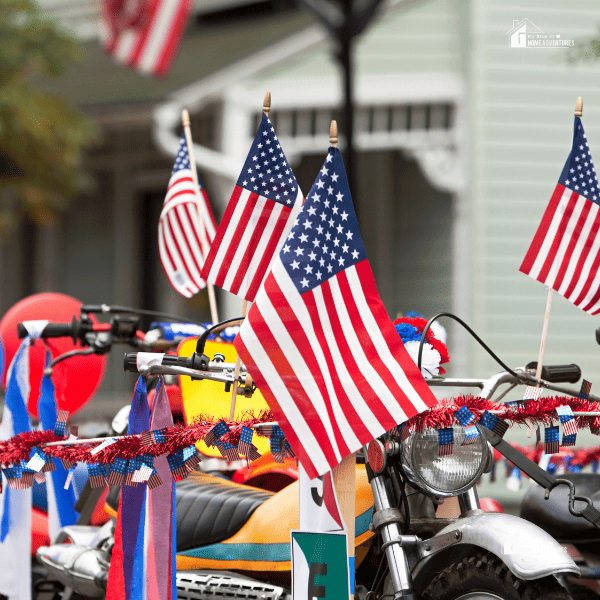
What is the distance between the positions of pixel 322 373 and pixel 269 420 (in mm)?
328

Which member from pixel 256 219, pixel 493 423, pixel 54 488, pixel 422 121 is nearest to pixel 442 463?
pixel 493 423

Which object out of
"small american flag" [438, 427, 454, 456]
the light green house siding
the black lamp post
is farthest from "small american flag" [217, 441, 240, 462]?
the light green house siding

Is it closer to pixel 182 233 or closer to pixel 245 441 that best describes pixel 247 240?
pixel 245 441

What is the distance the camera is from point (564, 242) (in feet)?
11.8

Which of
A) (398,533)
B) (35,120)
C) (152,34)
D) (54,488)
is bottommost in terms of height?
(54,488)

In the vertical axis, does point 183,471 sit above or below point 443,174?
below

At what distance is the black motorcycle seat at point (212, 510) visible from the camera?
3453 millimetres

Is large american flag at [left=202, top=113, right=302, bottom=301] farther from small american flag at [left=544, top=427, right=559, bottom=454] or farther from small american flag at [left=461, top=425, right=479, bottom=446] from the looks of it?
small american flag at [left=544, top=427, right=559, bottom=454]

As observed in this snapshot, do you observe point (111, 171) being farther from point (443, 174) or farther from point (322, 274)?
point (322, 274)

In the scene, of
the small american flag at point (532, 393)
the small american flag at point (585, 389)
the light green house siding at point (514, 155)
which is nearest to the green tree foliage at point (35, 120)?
the light green house siding at point (514, 155)

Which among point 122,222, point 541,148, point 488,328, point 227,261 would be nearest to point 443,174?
point 541,148

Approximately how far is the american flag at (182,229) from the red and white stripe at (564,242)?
1524 mm

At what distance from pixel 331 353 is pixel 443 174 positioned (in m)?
7.89

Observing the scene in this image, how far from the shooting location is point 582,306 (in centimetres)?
381
